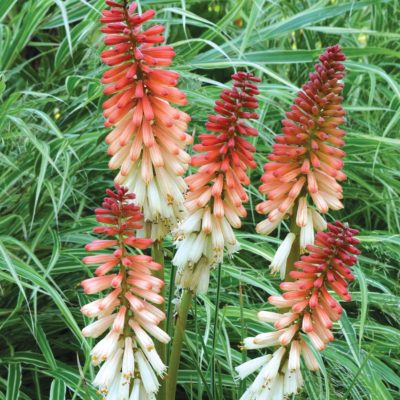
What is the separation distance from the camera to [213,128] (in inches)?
75.4

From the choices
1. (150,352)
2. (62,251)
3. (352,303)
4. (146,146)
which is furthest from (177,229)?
(352,303)

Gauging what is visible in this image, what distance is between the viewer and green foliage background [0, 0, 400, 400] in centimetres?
280

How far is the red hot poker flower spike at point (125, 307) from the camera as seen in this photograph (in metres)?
1.74

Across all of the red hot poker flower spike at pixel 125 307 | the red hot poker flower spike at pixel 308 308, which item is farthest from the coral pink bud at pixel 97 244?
the red hot poker flower spike at pixel 308 308

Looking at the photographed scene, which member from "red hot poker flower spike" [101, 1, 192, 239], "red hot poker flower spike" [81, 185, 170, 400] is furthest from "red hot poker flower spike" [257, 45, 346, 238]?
"red hot poker flower spike" [81, 185, 170, 400]

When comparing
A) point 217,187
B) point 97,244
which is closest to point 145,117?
point 217,187

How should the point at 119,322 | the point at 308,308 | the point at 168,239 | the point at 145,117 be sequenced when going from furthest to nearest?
the point at 168,239 < the point at 145,117 < the point at 308,308 < the point at 119,322

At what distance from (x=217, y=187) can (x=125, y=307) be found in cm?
37

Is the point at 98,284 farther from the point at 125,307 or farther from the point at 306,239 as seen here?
the point at 306,239

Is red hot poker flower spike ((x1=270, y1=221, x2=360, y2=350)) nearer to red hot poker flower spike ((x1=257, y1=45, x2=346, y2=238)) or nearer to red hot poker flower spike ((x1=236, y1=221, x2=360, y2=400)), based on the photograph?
red hot poker flower spike ((x1=236, y1=221, x2=360, y2=400))

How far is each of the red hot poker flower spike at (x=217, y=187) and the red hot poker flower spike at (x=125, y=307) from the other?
0.19 metres

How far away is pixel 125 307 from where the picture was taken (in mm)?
1780

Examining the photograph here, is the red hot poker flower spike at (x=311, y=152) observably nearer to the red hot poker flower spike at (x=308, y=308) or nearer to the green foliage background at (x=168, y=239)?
the red hot poker flower spike at (x=308, y=308)

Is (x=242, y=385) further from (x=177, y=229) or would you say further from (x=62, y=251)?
(x=62, y=251)
